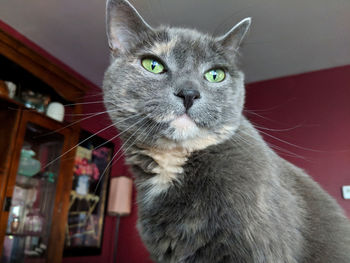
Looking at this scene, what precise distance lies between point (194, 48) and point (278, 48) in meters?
1.99

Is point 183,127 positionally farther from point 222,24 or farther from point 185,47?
point 222,24

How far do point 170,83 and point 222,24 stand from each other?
1366 millimetres

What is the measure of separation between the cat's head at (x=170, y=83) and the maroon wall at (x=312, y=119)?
169 centimetres

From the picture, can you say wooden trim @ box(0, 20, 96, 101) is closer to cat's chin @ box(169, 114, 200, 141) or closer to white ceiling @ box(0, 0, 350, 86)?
white ceiling @ box(0, 0, 350, 86)

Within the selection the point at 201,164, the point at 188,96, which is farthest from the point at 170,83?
the point at 201,164

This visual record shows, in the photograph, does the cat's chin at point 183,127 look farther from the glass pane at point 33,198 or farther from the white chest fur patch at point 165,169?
the glass pane at point 33,198

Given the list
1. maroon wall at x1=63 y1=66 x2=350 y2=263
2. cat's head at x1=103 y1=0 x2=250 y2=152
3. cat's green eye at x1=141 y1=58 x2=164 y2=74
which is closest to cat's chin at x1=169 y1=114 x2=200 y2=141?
cat's head at x1=103 y1=0 x2=250 y2=152

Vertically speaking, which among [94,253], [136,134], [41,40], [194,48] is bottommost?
[94,253]

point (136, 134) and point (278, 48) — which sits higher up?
point (278, 48)

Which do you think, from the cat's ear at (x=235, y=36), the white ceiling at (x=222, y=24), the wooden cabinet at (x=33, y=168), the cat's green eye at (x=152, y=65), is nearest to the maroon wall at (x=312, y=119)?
the white ceiling at (x=222, y=24)

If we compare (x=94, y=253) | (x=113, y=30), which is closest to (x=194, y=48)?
(x=113, y=30)

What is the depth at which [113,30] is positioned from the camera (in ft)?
2.92

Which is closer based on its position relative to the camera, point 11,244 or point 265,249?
point 265,249

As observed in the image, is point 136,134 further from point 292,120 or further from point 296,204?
point 292,120
